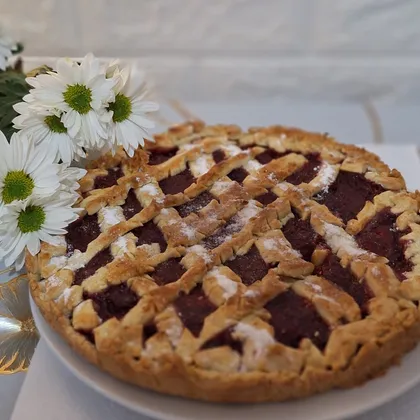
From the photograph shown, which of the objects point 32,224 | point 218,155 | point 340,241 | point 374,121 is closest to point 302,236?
point 340,241

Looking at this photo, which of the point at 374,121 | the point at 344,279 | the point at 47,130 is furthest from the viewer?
the point at 374,121

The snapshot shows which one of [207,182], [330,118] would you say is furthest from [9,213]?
[330,118]

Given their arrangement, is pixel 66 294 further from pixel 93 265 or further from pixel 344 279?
pixel 344 279

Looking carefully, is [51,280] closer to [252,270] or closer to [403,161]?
[252,270]

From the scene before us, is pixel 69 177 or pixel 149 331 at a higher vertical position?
pixel 69 177

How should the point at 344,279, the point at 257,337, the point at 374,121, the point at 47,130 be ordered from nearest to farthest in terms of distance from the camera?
the point at 257,337
the point at 344,279
the point at 47,130
the point at 374,121

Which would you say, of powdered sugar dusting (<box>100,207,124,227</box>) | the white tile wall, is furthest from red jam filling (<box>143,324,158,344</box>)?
the white tile wall
